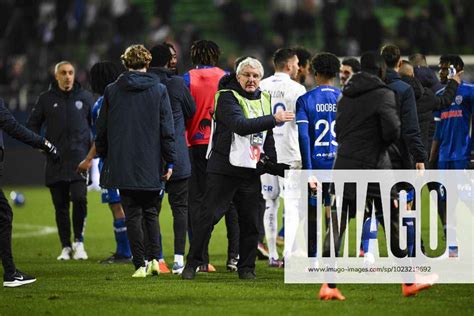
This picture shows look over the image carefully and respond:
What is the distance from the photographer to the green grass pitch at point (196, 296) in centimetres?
916

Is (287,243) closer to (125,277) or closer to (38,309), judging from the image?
(125,277)

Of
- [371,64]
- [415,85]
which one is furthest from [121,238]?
[371,64]

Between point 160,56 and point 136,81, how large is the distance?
1.04 metres

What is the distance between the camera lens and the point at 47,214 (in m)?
20.8

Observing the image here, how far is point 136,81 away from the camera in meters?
11.0

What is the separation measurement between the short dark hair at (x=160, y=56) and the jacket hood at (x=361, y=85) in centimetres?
293

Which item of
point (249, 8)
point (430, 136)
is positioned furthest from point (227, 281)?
point (249, 8)

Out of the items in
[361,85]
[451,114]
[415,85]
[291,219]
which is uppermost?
[361,85]

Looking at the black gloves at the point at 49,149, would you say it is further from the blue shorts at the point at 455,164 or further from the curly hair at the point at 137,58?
the blue shorts at the point at 455,164

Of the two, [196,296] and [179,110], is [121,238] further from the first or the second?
[196,296]

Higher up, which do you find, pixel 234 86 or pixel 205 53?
pixel 205 53

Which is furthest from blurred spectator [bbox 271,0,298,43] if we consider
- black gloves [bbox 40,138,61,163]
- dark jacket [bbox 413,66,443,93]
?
black gloves [bbox 40,138,61,163]

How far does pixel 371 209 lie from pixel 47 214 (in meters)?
11.9

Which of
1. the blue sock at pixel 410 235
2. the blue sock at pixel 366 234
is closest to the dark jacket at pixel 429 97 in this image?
the blue sock at pixel 366 234
